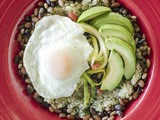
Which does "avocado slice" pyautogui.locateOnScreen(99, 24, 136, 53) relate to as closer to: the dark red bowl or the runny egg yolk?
the dark red bowl

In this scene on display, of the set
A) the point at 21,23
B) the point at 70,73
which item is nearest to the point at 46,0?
the point at 21,23

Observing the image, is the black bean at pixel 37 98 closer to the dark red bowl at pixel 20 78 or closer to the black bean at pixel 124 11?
the dark red bowl at pixel 20 78

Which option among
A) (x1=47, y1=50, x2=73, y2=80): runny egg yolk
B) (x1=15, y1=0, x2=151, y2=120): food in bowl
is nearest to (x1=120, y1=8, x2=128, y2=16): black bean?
(x1=15, y1=0, x2=151, y2=120): food in bowl

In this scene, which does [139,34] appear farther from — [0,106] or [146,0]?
[0,106]

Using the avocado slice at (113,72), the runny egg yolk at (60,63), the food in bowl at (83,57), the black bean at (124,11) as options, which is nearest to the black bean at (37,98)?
the food in bowl at (83,57)

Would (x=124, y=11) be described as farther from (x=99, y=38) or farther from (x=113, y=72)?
(x=113, y=72)

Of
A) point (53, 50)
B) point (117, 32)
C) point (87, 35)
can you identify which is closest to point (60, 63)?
point (53, 50)
